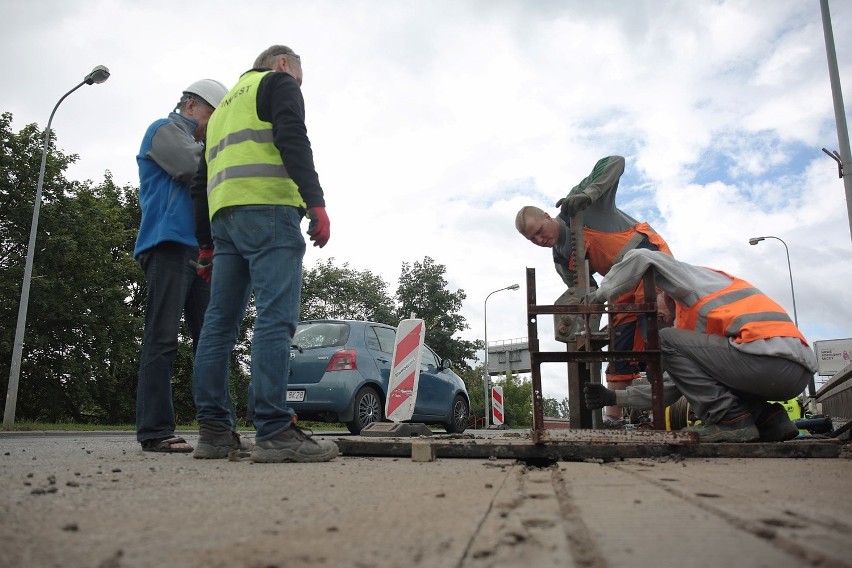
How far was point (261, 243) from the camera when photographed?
348cm

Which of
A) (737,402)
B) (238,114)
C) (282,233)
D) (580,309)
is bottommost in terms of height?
(737,402)

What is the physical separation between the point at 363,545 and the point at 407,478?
4.01 ft

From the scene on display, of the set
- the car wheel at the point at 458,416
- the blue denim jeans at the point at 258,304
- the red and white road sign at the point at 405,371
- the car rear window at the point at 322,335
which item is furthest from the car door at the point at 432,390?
the blue denim jeans at the point at 258,304

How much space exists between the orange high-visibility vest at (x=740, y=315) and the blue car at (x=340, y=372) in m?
5.57

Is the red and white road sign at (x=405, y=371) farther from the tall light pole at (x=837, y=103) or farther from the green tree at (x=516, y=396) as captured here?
the green tree at (x=516, y=396)

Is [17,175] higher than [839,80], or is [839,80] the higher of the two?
[17,175]

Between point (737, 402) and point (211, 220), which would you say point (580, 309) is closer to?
point (737, 402)

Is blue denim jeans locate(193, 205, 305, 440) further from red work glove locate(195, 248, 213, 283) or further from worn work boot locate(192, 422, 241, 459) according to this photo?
red work glove locate(195, 248, 213, 283)

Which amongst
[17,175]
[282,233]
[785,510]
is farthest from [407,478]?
[17,175]

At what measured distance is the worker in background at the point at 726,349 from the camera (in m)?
3.70

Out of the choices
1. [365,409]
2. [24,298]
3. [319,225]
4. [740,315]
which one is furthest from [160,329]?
[24,298]

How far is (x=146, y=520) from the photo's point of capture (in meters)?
1.58

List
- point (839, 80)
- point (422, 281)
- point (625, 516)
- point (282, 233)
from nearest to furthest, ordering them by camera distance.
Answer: point (625, 516) < point (282, 233) < point (839, 80) < point (422, 281)

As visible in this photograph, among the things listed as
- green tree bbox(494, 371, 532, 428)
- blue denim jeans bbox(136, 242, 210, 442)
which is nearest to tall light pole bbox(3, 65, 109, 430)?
blue denim jeans bbox(136, 242, 210, 442)
